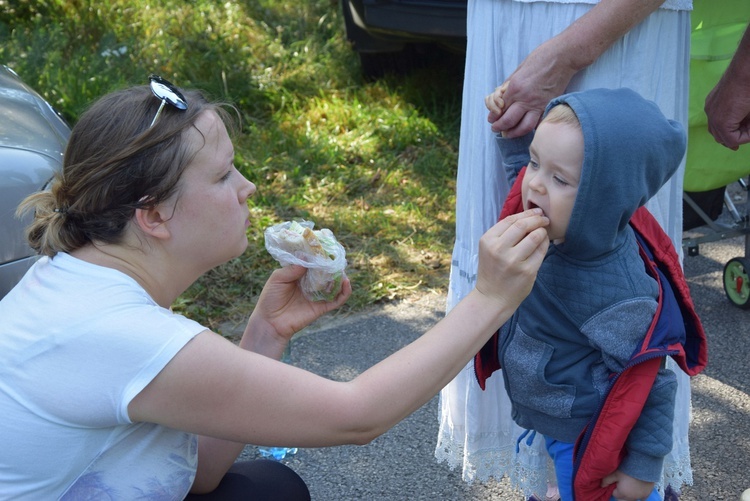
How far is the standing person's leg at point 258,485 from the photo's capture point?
198cm

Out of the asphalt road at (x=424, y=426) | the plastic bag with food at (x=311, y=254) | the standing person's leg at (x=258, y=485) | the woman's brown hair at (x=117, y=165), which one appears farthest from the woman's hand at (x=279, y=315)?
the asphalt road at (x=424, y=426)

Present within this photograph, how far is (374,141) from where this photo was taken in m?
5.50

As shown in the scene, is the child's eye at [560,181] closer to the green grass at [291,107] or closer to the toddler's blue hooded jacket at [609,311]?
the toddler's blue hooded jacket at [609,311]

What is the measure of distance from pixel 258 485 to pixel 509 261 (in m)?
0.87

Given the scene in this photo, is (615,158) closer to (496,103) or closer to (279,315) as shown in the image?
(496,103)

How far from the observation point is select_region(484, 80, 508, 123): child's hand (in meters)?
2.06

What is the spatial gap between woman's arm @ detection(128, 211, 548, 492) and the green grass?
2.41 m

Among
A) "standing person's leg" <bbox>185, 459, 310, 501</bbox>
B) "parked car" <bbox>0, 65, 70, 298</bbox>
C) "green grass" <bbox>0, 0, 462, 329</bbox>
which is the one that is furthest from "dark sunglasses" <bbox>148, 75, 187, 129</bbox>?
"green grass" <bbox>0, 0, 462, 329</bbox>

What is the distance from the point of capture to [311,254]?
188cm

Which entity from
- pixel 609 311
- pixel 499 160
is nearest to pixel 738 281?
pixel 499 160

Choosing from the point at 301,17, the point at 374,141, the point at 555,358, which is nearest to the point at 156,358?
the point at 555,358

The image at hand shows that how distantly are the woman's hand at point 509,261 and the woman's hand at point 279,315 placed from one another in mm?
485

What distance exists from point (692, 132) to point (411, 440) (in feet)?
5.05

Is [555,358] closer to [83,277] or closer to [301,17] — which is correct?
[83,277]
